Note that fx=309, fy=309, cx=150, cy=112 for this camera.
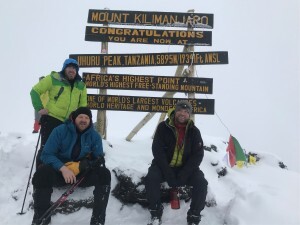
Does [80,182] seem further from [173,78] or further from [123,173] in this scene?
[173,78]

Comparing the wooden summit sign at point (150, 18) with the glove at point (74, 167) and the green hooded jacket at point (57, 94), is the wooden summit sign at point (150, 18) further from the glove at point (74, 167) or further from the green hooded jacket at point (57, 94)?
the glove at point (74, 167)

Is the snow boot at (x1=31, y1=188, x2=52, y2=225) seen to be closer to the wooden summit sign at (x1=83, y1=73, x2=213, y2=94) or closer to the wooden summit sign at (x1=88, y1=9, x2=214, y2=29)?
the wooden summit sign at (x1=83, y1=73, x2=213, y2=94)

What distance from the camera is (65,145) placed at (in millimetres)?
4887

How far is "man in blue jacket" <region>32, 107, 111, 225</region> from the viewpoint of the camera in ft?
14.7

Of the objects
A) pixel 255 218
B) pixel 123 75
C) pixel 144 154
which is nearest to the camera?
pixel 255 218

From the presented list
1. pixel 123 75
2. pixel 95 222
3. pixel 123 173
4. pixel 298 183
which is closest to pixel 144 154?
pixel 123 173

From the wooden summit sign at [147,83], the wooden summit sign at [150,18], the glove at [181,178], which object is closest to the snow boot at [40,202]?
the glove at [181,178]

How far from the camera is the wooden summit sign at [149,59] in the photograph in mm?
8516

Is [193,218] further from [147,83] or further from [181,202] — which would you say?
[147,83]

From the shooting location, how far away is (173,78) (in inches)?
333

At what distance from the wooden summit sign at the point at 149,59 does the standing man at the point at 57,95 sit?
8.20ft

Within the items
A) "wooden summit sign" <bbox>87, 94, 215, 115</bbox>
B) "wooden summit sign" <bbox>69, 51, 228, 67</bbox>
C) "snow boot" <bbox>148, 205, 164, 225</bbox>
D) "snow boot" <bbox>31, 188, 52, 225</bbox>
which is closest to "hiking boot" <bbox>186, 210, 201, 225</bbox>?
"snow boot" <bbox>148, 205, 164, 225</bbox>

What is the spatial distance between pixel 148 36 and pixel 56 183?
5.28 meters

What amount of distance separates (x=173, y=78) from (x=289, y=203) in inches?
166
